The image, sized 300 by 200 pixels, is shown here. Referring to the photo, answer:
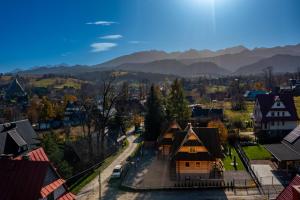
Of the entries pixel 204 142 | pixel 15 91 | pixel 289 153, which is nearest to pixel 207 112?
pixel 289 153

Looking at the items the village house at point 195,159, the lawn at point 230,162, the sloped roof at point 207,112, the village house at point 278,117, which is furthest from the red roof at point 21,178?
the sloped roof at point 207,112

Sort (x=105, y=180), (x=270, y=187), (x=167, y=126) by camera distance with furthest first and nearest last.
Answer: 1. (x=167, y=126)
2. (x=105, y=180)
3. (x=270, y=187)

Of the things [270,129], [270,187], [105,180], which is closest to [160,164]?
[105,180]

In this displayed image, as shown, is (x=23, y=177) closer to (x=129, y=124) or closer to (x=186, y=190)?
(x=186, y=190)

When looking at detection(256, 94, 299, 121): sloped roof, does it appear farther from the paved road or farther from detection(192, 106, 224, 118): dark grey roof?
the paved road

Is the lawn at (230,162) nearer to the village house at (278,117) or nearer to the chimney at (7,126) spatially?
the village house at (278,117)
